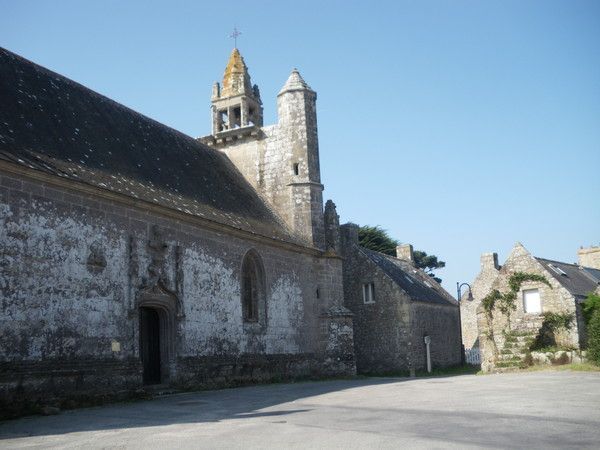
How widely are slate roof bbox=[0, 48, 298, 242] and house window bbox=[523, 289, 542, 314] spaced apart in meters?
9.74

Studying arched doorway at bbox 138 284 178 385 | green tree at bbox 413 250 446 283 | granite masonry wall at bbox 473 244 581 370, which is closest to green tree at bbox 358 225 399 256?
green tree at bbox 413 250 446 283

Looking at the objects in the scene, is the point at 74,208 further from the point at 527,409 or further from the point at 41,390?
the point at 527,409

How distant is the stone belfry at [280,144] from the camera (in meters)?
25.5

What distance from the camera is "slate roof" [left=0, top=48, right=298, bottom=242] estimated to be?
48.6 ft

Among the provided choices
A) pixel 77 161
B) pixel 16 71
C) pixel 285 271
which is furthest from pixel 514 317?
pixel 16 71

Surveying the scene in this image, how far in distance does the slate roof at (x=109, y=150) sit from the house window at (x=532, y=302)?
974cm

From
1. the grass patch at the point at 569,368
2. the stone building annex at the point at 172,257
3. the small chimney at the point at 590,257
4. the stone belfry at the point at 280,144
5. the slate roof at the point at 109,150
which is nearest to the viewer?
the stone building annex at the point at 172,257

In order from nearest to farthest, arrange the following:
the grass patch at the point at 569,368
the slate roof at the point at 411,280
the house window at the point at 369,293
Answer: the grass patch at the point at 569,368 → the house window at the point at 369,293 → the slate roof at the point at 411,280

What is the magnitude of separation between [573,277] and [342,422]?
71.3ft

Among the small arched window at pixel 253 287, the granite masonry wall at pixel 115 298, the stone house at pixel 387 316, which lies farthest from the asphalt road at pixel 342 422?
the stone house at pixel 387 316

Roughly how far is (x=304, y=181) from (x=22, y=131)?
12.9m

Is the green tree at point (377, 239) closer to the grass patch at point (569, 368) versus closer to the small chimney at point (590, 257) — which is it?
the small chimney at point (590, 257)

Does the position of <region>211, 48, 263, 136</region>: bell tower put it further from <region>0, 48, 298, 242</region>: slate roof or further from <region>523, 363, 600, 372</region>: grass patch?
<region>523, 363, 600, 372</region>: grass patch

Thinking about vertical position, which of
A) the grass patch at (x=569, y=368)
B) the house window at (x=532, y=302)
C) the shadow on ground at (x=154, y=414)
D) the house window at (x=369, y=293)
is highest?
the house window at (x=369, y=293)
